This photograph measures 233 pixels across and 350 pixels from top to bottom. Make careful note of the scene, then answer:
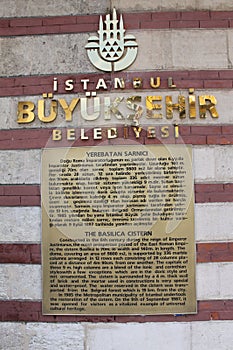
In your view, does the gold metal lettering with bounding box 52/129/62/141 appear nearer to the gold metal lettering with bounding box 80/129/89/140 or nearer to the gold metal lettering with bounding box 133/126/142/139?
the gold metal lettering with bounding box 80/129/89/140

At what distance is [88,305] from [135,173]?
115cm

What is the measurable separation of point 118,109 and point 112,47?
54 cm

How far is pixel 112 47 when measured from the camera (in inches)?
148

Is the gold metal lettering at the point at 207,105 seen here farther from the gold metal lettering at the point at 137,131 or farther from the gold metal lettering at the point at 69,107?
the gold metal lettering at the point at 69,107

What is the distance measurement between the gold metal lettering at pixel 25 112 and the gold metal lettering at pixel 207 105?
1.44 m

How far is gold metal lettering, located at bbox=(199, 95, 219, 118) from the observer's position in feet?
12.1

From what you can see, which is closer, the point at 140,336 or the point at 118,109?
the point at 140,336

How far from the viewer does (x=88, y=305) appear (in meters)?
3.57

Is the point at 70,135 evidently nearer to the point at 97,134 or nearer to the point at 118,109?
the point at 97,134

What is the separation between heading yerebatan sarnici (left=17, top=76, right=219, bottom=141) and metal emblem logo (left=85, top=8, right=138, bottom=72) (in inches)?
5.6

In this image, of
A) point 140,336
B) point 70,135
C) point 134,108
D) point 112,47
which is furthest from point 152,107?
point 140,336

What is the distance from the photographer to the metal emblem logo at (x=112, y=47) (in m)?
3.74

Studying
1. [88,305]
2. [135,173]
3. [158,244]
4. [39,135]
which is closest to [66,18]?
[39,135]

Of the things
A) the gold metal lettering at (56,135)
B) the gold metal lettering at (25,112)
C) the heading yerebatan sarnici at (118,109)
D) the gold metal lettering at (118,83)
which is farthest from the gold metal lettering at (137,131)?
the gold metal lettering at (25,112)
